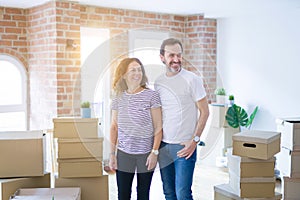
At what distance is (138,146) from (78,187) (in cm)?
71

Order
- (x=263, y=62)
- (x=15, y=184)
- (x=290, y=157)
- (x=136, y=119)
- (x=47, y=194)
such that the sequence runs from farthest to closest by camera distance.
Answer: (x=263, y=62)
(x=290, y=157)
(x=15, y=184)
(x=47, y=194)
(x=136, y=119)

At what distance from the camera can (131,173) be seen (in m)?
2.29

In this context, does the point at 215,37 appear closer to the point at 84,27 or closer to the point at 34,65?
the point at 84,27

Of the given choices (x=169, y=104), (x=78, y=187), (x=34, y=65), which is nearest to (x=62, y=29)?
(x=34, y=65)

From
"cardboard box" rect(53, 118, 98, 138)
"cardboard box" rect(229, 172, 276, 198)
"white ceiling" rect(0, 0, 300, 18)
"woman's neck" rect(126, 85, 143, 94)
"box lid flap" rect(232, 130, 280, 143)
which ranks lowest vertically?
"cardboard box" rect(229, 172, 276, 198)

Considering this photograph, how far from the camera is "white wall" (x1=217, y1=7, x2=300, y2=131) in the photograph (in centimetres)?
450

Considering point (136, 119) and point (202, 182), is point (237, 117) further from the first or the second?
point (136, 119)

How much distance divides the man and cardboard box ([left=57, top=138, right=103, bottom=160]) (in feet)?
1.59

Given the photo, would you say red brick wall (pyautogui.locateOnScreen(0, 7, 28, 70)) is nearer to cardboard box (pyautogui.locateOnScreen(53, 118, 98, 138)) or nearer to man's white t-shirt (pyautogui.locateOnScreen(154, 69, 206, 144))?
cardboard box (pyautogui.locateOnScreen(53, 118, 98, 138))

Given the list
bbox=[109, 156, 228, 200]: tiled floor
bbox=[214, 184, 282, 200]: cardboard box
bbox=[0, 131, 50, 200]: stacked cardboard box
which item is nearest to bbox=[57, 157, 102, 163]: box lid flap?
bbox=[0, 131, 50, 200]: stacked cardboard box

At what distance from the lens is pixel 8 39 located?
4504 millimetres

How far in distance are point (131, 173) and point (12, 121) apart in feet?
9.00

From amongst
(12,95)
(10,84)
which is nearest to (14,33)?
(10,84)

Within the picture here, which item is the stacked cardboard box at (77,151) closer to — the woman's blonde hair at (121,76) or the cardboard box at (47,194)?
the cardboard box at (47,194)
